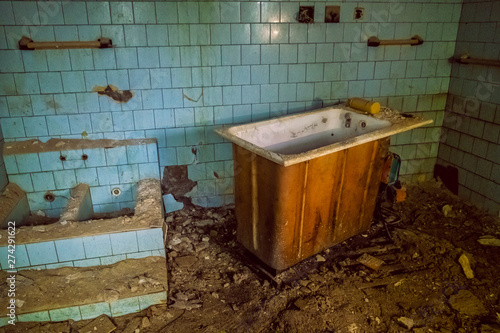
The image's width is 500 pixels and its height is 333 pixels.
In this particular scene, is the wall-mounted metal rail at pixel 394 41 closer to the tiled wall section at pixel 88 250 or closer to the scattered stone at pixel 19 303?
the tiled wall section at pixel 88 250

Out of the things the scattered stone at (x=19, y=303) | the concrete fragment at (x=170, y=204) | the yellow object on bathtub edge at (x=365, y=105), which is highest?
the yellow object on bathtub edge at (x=365, y=105)

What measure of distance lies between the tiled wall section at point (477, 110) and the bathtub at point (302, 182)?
3.32ft

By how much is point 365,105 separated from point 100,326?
2.85m

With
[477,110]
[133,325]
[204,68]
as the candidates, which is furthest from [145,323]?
[477,110]

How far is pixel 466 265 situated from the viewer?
9.41 ft

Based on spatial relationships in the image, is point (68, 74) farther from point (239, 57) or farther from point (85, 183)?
point (239, 57)

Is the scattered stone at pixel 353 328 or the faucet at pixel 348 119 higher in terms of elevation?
the faucet at pixel 348 119

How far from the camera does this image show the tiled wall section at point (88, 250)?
2.41 meters

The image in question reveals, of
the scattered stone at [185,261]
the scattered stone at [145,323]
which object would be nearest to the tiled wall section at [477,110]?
the scattered stone at [185,261]

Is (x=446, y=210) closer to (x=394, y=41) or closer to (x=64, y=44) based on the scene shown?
(x=394, y=41)

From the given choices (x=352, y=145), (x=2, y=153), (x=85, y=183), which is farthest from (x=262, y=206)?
(x=2, y=153)

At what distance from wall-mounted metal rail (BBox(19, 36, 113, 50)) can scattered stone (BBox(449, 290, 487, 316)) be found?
134 inches

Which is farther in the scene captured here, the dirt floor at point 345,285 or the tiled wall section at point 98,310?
the dirt floor at point 345,285

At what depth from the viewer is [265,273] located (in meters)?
2.82
